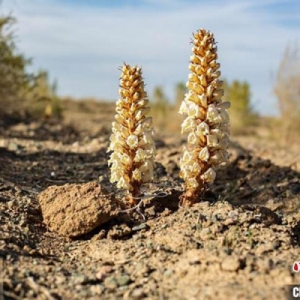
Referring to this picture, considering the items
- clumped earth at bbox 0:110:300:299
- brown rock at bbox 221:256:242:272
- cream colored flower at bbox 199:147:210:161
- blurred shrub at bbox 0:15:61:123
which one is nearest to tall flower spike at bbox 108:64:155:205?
clumped earth at bbox 0:110:300:299

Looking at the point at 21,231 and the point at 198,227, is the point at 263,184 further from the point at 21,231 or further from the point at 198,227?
the point at 21,231

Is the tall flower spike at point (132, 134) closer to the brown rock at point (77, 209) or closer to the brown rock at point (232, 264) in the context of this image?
the brown rock at point (77, 209)

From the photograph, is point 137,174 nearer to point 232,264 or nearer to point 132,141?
point 132,141

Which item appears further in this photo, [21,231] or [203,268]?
[21,231]

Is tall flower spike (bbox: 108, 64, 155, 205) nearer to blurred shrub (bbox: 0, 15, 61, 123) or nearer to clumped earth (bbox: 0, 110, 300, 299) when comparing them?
clumped earth (bbox: 0, 110, 300, 299)

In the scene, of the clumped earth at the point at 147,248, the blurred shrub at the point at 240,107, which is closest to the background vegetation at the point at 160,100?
the blurred shrub at the point at 240,107

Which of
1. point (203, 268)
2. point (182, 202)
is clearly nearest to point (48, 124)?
point (182, 202)
